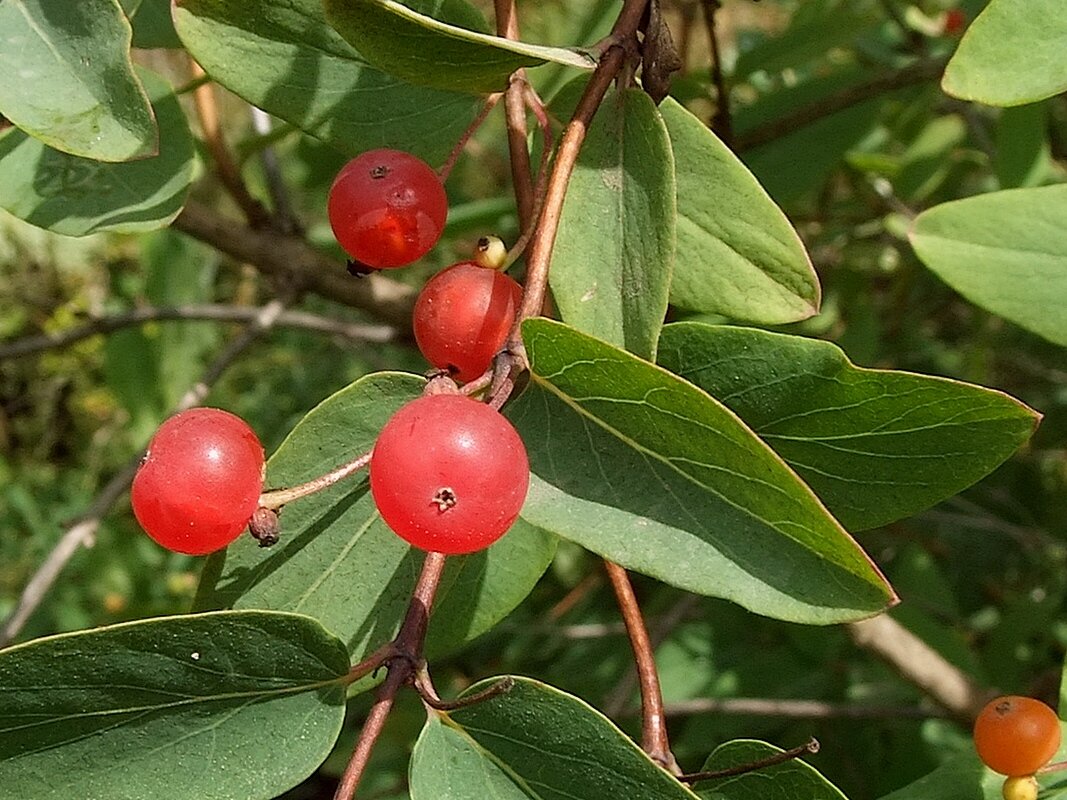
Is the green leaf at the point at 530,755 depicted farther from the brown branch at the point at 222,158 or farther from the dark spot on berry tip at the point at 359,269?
the brown branch at the point at 222,158

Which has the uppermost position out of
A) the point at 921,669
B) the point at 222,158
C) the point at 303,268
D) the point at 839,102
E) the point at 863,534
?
the point at 839,102

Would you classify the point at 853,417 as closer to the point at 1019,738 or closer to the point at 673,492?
the point at 673,492

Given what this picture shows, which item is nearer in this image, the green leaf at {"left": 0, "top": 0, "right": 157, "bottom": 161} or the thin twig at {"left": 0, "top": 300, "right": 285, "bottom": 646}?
the green leaf at {"left": 0, "top": 0, "right": 157, "bottom": 161}

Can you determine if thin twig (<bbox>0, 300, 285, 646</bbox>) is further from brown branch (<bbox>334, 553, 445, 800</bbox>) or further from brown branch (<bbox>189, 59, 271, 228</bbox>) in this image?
brown branch (<bbox>334, 553, 445, 800</bbox>)

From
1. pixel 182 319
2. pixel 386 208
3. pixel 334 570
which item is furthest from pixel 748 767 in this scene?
pixel 182 319

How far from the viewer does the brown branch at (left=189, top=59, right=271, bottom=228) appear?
145cm

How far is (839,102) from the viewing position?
1.49m

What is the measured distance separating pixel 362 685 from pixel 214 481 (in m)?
0.20

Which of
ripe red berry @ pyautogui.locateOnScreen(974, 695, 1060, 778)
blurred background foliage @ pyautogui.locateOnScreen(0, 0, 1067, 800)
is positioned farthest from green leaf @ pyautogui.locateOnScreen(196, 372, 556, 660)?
blurred background foliage @ pyautogui.locateOnScreen(0, 0, 1067, 800)

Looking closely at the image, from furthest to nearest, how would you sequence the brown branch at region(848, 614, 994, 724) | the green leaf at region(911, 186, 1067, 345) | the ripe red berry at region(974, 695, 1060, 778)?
the brown branch at region(848, 614, 994, 724) → the green leaf at region(911, 186, 1067, 345) → the ripe red berry at region(974, 695, 1060, 778)

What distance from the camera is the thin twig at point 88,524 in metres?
1.33

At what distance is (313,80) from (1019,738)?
0.68m

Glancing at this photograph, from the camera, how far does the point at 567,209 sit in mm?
808

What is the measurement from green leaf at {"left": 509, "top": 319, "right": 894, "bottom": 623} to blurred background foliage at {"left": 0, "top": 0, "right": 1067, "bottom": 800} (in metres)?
0.66
